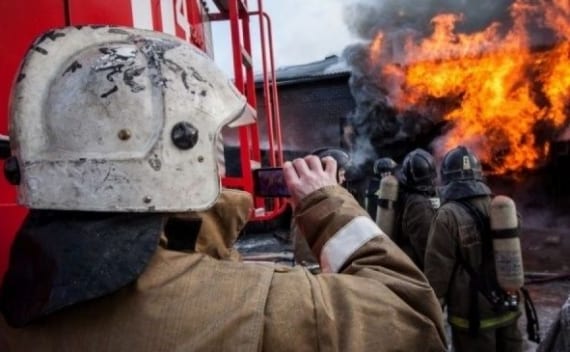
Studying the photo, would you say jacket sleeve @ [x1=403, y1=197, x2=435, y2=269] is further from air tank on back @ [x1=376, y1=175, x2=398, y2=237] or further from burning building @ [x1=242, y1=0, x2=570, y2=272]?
burning building @ [x1=242, y1=0, x2=570, y2=272]

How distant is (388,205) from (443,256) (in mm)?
1440

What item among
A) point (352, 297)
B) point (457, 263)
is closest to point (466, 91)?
point (457, 263)

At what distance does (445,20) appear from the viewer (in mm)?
10602

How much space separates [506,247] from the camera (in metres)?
3.35

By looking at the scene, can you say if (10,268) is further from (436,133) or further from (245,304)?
(436,133)

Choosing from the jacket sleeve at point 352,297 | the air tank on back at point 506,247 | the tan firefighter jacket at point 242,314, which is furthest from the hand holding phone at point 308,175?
the air tank on back at point 506,247

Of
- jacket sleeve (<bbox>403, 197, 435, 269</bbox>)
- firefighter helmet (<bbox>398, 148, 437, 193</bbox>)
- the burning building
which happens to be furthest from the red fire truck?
the burning building

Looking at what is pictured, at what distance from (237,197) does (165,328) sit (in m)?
0.43

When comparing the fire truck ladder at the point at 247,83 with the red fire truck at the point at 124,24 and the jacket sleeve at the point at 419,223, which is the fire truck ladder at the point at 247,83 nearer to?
the red fire truck at the point at 124,24

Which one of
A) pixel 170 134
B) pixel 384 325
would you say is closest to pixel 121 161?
pixel 170 134

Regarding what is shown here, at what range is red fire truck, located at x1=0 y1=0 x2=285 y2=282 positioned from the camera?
1255mm

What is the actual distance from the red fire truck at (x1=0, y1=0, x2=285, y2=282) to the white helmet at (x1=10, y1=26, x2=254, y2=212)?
0.73 ft

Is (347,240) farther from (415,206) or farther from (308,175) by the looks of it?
(415,206)

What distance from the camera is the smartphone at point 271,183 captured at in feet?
4.91
